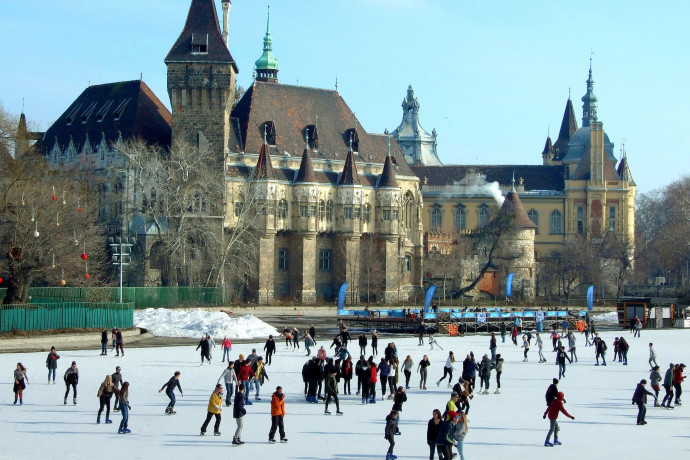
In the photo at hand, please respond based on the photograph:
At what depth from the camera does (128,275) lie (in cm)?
8325

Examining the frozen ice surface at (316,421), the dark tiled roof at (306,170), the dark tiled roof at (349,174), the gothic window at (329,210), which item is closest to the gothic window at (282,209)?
the dark tiled roof at (306,170)

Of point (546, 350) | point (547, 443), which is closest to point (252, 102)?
point (546, 350)

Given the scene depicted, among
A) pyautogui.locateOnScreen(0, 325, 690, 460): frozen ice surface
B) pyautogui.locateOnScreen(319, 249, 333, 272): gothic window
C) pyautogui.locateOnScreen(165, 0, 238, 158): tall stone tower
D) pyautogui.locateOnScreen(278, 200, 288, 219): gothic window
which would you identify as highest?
pyautogui.locateOnScreen(165, 0, 238, 158): tall stone tower

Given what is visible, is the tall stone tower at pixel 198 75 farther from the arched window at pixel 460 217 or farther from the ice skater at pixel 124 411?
the ice skater at pixel 124 411

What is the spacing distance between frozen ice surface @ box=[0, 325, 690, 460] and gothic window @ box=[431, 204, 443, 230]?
311 feet

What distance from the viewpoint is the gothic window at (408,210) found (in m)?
108

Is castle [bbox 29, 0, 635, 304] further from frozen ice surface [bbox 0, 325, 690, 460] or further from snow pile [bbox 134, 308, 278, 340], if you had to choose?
frozen ice surface [bbox 0, 325, 690, 460]

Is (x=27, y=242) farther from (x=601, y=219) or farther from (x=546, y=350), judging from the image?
(x=601, y=219)

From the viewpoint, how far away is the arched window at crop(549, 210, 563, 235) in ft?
452

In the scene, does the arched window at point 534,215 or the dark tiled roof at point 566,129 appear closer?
the arched window at point 534,215

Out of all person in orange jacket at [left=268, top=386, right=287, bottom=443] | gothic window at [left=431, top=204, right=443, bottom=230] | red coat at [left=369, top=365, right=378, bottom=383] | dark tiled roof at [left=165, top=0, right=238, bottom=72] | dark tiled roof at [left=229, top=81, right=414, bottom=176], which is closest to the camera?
person in orange jacket at [left=268, top=386, right=287, bottom=443]

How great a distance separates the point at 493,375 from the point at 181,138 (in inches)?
2193

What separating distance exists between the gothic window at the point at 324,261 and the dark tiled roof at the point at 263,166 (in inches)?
325

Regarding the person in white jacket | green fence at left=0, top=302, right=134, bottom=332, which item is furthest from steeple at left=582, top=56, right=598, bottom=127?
the person in white jacket
